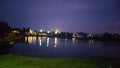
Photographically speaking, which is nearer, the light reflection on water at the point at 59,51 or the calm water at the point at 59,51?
the calm water at the point at 59,51

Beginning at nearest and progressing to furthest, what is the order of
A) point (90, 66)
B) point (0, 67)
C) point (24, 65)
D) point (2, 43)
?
1. point (0, 67)
2. point (24, 65)
3. point (90, 66)
4. point (2, 43)

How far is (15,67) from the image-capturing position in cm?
1794

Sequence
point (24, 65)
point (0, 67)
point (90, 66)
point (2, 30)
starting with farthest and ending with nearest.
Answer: point (2, 30), point (90, 66), point (24, 65), point (0, 67)

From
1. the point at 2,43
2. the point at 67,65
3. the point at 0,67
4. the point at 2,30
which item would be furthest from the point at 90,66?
the point at 2,30

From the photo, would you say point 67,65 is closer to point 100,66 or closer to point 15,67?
point 100,66

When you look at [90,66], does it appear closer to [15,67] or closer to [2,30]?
[15,67]

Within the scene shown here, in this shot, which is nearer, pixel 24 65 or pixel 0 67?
pixel 0 67

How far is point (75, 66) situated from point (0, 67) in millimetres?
7337

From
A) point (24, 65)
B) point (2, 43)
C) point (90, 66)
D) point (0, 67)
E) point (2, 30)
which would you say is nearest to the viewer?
point (0, 67)

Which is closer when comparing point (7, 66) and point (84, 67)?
point (7, 66)

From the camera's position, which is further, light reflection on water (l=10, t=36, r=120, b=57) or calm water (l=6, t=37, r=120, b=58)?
light reflection on water (l=10, t=36, r=120, b=57)

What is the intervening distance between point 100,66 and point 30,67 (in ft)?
24.9

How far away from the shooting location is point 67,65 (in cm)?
1989

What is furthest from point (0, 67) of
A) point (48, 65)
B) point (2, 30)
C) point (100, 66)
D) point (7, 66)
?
point (2, 30)
